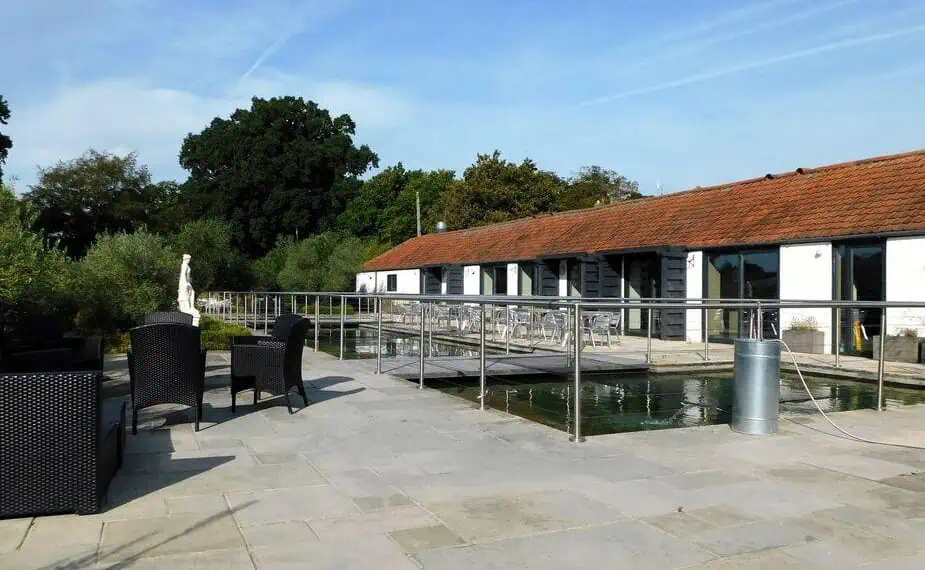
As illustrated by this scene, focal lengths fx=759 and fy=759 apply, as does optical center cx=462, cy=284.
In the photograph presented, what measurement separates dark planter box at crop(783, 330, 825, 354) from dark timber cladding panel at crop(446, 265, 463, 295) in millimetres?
17195

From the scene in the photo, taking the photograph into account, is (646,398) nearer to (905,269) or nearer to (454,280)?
(905,269)

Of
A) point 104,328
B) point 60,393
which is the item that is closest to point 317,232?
point 104,328

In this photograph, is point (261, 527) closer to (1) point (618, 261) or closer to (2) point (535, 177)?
(1) point (618, 261)

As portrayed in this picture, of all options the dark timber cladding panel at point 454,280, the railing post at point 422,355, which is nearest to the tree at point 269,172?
the dark timber cladding panel at point 454,280

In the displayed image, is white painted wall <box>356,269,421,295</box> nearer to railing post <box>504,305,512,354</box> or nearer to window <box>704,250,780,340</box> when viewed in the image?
window <box>704,250,780,340</box>

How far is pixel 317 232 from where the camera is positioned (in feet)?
166

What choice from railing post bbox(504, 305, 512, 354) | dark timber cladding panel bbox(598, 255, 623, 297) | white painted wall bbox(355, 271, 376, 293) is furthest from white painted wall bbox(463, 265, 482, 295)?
railing post bbox(504, 305, 512, 354)

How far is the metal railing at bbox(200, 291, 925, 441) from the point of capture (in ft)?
23.7

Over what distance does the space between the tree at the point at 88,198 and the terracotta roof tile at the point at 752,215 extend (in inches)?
712

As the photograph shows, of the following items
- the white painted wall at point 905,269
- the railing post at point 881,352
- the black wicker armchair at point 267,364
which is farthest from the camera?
the white painted wall at point 905,269

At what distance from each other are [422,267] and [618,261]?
1080 cm

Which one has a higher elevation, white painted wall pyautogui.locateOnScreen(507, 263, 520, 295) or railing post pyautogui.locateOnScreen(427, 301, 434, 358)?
white painted wall pyautogui.locateOnScreen(507, 263, 520, 295)

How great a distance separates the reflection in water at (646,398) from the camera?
24.9 feet

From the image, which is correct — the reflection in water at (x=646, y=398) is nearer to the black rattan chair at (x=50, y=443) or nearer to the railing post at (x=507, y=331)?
the railing post at (x=507, y=331)
